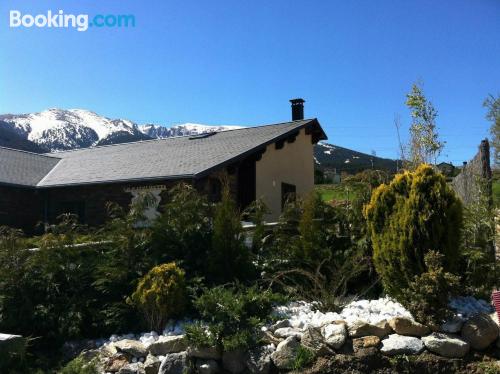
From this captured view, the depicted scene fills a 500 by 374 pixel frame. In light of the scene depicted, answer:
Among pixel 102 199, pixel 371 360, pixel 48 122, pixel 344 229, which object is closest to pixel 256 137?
pixel 102 199

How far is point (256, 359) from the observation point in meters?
5.29

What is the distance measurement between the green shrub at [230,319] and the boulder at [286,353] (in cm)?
29

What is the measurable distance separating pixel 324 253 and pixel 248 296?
1680 millimetres

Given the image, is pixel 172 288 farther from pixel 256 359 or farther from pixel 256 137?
pixel 256 137

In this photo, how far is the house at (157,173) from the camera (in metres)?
14.6

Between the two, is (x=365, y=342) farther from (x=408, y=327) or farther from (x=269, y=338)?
(x=269, y=338)

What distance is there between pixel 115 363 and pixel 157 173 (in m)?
8.88

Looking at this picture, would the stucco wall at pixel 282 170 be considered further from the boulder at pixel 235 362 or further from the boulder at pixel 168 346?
the boulder at pixel 235 362

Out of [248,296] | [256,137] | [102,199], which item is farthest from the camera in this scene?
[256,137]

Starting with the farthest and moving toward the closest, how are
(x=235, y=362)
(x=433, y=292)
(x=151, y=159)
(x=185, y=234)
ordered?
(x=151, y=159) → (x=185, y=234) → (x=235, y=362) → (x=433, y=292)

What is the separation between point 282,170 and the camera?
60.7 ft

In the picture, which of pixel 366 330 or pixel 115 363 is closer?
pixel 366 330

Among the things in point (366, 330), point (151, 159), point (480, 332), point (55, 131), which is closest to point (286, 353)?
point (366, 330)

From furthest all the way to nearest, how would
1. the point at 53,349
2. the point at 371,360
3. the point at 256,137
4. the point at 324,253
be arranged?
the point at 256,137, the point at 324,253, the point at 53,349, the point at 371,360
